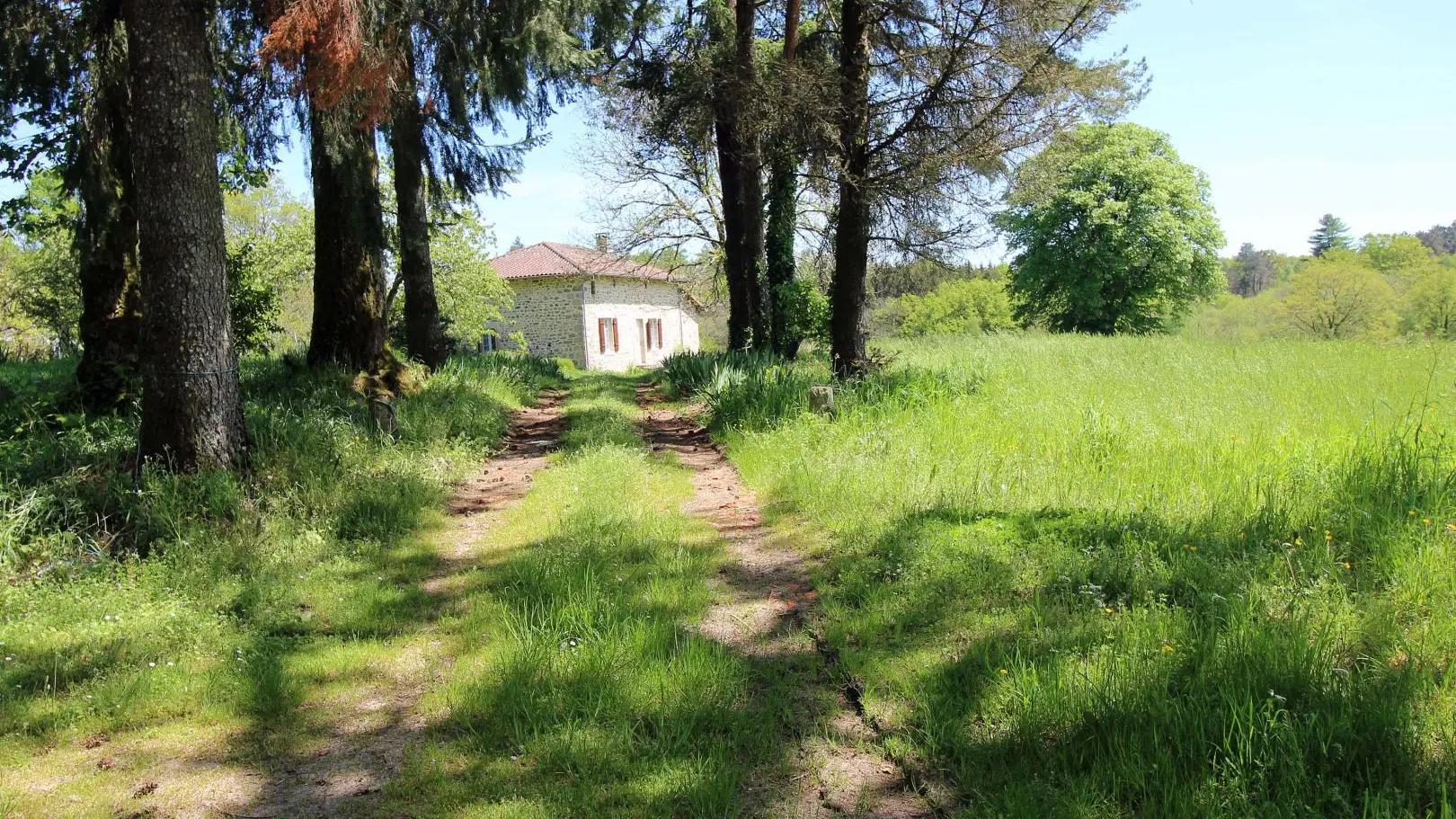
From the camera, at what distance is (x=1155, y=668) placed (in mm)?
3082

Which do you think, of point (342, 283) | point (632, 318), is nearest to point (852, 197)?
point (342, 283)

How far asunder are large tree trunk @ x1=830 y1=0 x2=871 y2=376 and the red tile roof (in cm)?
2369

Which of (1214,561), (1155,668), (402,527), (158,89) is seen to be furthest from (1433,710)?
(158,89)

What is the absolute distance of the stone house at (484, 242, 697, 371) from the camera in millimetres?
35562

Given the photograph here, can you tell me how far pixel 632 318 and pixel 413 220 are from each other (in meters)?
27.2

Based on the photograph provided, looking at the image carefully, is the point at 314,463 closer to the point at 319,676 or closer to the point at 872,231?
the point at 319,676

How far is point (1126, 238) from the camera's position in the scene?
36562 mm

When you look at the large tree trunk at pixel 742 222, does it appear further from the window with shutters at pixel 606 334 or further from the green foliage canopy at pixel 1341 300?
the green foliage canopy at pixel 1341 300

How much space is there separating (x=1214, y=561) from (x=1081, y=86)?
24.7 feet

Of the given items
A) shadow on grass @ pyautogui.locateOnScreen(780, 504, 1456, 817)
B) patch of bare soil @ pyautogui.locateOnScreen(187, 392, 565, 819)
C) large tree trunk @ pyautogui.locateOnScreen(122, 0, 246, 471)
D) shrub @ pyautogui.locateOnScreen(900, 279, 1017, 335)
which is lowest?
patch of bare soil @ pyautogui.locateOnScreen(187, 392, 565, 819)

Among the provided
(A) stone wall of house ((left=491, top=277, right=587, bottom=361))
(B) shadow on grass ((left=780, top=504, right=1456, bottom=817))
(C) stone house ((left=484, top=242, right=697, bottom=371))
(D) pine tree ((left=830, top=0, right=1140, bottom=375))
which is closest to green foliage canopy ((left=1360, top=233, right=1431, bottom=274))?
(C) stone house ((left=484, top=242, right=697, bottom=371))

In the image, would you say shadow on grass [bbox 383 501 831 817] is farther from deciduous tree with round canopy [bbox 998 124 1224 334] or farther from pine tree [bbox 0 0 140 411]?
deciduous tree with round canopy [bbox 998 124 1224 334]

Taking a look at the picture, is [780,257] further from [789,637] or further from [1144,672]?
[1144,672]

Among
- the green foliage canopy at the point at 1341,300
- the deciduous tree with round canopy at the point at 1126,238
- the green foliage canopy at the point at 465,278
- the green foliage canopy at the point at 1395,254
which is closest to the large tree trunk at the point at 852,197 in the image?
the green foliage canopy at the point at 465,278
